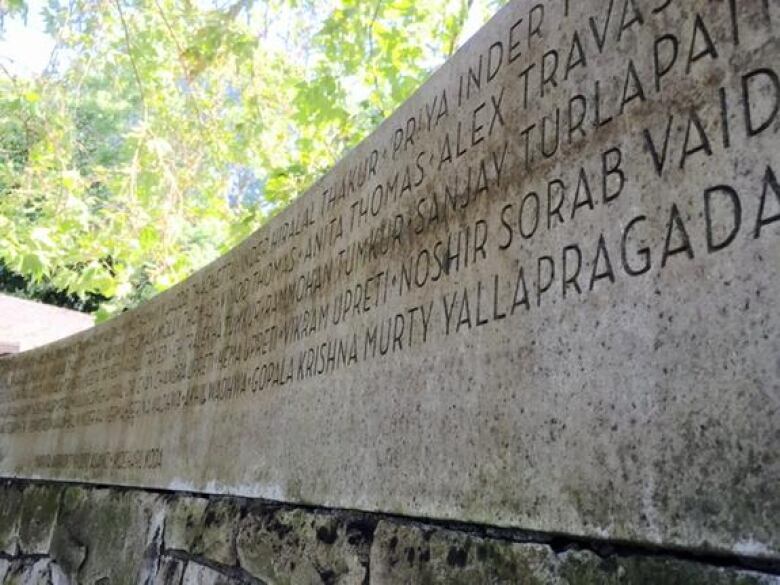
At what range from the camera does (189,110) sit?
7.64m

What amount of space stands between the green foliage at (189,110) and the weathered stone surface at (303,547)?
12.0 ft

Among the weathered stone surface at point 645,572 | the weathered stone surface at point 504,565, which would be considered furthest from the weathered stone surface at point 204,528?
the weathered stone surface at point 645,572

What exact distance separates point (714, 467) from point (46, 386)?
5.08 m

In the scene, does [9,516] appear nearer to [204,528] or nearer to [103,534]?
[103,534]

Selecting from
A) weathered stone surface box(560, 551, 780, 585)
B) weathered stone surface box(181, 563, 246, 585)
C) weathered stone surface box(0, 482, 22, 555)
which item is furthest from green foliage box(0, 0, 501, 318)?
weathered stone surface box(560, 551, 780, 585)

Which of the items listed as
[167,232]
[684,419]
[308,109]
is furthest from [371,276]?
[167,232]

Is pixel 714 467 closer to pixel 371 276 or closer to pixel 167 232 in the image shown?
pixel 371 276

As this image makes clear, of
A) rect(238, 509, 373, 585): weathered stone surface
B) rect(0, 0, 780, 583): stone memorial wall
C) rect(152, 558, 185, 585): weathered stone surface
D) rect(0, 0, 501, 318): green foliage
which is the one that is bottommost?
rect(152, 558, 185, 585): weathered stone surface

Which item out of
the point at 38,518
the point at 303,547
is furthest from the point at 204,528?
the point at 38,518

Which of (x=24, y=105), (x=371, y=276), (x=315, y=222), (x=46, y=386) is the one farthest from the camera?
(x=24, y=105)

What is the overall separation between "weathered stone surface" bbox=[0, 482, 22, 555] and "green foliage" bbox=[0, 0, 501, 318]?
2.26 m

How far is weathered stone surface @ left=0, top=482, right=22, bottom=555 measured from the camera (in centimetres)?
449

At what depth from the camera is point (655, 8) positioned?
1.20 m

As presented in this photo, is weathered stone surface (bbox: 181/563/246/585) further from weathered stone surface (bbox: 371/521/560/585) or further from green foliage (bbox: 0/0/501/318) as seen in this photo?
green foliage (bbox: 0/0/501/318)
